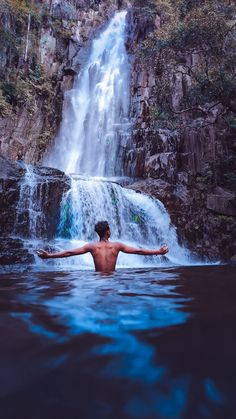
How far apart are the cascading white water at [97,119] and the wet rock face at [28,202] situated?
20.6ft

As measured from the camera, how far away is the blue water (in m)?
1.21

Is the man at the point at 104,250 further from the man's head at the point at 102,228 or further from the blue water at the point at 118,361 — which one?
the blue water at the point at 118,361

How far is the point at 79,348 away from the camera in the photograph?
5.41 feet

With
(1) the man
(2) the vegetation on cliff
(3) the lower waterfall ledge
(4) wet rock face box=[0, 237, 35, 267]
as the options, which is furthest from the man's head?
(2) the vegetation on cliff

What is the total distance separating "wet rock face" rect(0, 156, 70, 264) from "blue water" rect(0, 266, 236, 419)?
8.30 metres

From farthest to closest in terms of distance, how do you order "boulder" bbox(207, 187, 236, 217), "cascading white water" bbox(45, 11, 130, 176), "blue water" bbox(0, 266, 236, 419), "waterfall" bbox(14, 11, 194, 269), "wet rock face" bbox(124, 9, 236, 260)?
"cascading white water" bbox(45, 11, 130, 176) < "boulder" bbox(207, 187, 236, 217) < "wet rock face" bbox(124, 9, 236, 260) < "waterfall" bbox(14, 11, 194, 269) < "blue water" bbox(0, 266, 236, 419)

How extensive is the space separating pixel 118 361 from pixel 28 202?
32.7 feet

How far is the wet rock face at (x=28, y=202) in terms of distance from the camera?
34.5 ft

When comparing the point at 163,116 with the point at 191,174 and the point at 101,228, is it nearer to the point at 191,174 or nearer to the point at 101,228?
the point at 191,174

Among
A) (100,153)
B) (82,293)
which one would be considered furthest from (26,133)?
(82,293)

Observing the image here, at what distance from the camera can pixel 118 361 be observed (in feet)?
4.97

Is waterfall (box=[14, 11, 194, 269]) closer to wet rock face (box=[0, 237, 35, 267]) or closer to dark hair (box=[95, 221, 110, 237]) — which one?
wet rock face (box=[0, 237, 35, 267])

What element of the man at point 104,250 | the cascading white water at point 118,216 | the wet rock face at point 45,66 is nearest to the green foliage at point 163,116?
the cascading white water at point 118,216

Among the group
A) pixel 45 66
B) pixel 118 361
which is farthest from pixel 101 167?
pixel 118 361
